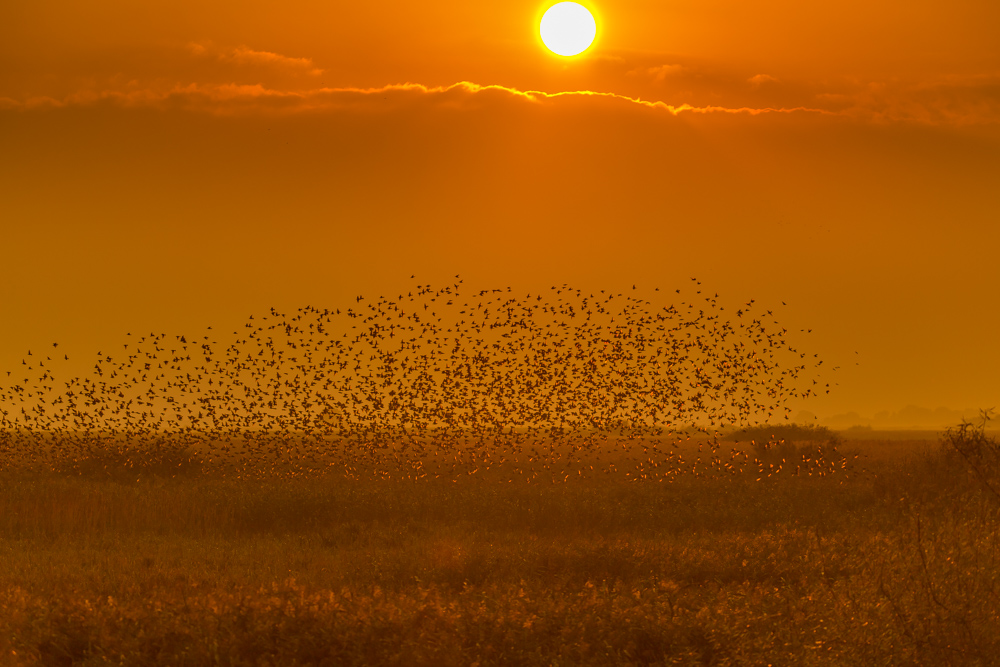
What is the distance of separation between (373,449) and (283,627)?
16242mm

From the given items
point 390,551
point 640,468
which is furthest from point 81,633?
point 640,468

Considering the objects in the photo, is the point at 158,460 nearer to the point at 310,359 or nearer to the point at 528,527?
the point at 310,359

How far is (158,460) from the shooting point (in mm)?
25625

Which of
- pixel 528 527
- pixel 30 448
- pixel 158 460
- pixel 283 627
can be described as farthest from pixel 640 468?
pixel 30 448

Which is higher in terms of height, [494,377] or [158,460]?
[494,377]

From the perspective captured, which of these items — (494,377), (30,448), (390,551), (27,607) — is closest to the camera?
(27,607)

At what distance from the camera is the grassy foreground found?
8.98 metres

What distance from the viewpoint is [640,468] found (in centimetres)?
2483

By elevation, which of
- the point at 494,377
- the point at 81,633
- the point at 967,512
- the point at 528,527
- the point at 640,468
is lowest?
the point at 81,633

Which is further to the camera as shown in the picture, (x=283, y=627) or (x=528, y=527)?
(x=528, y=527)

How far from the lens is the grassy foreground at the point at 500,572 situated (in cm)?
898

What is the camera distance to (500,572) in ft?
43.1

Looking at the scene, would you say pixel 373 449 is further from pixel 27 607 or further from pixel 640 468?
pixel 27 607

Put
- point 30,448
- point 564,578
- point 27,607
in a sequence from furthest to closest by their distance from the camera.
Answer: point 30,448
point 564,578
point 27,607
